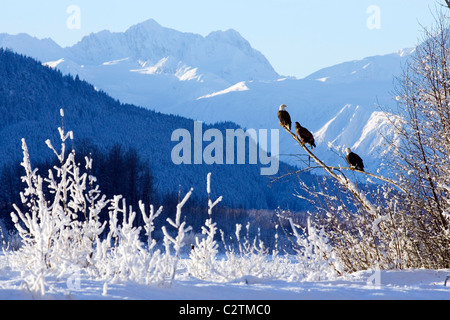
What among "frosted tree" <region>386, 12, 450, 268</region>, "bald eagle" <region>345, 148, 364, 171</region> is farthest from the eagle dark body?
"frosted tree" <region>386, 12, 450, 268</region>

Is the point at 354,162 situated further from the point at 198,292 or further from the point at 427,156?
the point at 198,292

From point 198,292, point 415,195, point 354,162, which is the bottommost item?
point 198,292

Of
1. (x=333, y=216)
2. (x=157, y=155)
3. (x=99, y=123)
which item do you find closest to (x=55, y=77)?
(x=99, y=123)

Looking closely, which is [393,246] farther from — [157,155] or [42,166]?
[157,155]

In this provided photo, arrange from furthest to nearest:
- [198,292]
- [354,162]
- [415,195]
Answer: [415,195] < [354,162] < [198,292]

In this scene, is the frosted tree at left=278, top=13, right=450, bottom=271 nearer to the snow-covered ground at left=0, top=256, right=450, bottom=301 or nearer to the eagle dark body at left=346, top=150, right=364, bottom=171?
the eagle dark body at left=346, top=150, right=364, bottom=171

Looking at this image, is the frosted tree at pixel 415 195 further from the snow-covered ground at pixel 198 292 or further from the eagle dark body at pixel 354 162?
the snow-covered ground at pixel 198 292

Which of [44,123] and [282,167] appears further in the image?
[282,167]

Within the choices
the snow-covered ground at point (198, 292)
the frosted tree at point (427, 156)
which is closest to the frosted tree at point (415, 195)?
the frosted tree at point (427, 156)

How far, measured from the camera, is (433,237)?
718cm

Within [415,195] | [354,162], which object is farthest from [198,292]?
[415,195]
